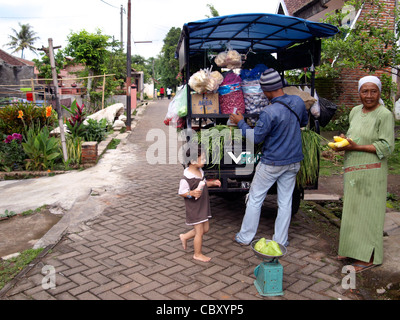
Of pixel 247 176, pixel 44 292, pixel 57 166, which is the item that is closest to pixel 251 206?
pixel 247 176

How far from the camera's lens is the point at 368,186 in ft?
12.5

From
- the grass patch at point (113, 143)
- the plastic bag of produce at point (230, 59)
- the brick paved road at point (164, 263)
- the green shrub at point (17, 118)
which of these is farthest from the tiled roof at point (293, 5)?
the brick paved road at point (164, 263)

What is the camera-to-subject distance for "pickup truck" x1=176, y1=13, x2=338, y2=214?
15.9 feet

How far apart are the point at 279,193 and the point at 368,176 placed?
0.99m

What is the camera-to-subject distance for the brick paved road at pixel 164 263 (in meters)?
3.44

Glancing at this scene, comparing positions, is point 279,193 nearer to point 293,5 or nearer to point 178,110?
point 178,110

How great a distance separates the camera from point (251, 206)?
4.41 metres

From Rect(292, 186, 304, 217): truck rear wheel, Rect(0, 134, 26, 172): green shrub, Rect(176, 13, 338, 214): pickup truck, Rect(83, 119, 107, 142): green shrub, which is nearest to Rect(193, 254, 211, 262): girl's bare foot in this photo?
Rect(176, 13, 338, 214): pickup truck

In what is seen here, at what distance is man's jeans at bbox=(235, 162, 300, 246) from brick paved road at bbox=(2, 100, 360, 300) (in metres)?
0.28

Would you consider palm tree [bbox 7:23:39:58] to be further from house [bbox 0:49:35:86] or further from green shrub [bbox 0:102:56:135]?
green shrub [bbox 0:102:56:135]

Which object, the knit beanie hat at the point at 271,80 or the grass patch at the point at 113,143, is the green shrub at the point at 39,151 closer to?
the grass patch at the point at 113,143

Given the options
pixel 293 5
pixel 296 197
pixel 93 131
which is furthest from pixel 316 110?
pixel 293 5

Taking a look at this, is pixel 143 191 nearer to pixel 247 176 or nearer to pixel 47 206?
pixel 47 206
